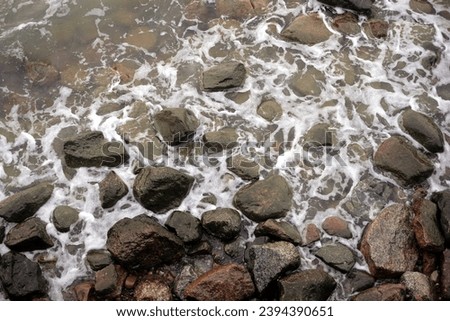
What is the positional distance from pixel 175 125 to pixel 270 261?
6.32 feet

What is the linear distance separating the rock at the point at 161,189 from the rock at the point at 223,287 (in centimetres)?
93

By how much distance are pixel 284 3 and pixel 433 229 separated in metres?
3.85

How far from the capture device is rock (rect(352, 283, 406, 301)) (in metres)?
3.79

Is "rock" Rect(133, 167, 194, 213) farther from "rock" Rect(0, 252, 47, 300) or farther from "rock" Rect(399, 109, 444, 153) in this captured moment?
"rock" Rect(399, 109, 444, 153)

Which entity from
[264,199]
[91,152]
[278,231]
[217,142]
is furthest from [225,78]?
[278,231]

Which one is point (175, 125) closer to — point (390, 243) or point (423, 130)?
point (390, 243)

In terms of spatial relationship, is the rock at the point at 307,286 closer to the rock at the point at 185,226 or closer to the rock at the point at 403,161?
the rock at the point at 185,226

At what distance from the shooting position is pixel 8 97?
5512 mm

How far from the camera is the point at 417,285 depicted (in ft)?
12.8

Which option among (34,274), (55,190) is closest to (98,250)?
(34,274)

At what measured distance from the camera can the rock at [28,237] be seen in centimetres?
423

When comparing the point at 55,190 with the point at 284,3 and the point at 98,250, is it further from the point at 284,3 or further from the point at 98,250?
the point at 284,3

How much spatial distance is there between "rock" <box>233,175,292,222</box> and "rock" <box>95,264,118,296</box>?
1.42 metres

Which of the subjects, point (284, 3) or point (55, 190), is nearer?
point (55, 190)
